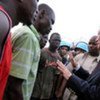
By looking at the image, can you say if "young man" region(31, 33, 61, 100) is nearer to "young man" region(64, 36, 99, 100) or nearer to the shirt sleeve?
"young man" region(64, 36, 99, 100)

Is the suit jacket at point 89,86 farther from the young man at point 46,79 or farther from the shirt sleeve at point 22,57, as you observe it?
the young man at point 46,79

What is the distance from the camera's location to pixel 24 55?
2.21m

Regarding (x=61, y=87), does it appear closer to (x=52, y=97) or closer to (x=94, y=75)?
(x=52, y=97)

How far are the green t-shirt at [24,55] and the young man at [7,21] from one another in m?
0.22

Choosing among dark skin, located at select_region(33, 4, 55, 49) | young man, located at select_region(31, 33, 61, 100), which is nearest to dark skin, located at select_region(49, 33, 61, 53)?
young man, located at select_region(31, 33, 61, 100)

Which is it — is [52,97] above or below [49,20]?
below

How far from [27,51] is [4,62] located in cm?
75

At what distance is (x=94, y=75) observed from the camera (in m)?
2.84

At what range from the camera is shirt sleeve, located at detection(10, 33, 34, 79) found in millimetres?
2170

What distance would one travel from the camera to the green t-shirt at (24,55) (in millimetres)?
2178

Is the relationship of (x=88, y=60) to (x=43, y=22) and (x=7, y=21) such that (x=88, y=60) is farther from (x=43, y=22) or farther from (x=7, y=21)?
(x=7, y=21)

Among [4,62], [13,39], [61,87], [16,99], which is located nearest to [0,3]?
[4,62]

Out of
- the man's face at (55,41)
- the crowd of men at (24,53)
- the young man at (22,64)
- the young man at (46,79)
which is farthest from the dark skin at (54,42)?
the young man at (22,64)

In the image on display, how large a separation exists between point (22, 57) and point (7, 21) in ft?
2.80
